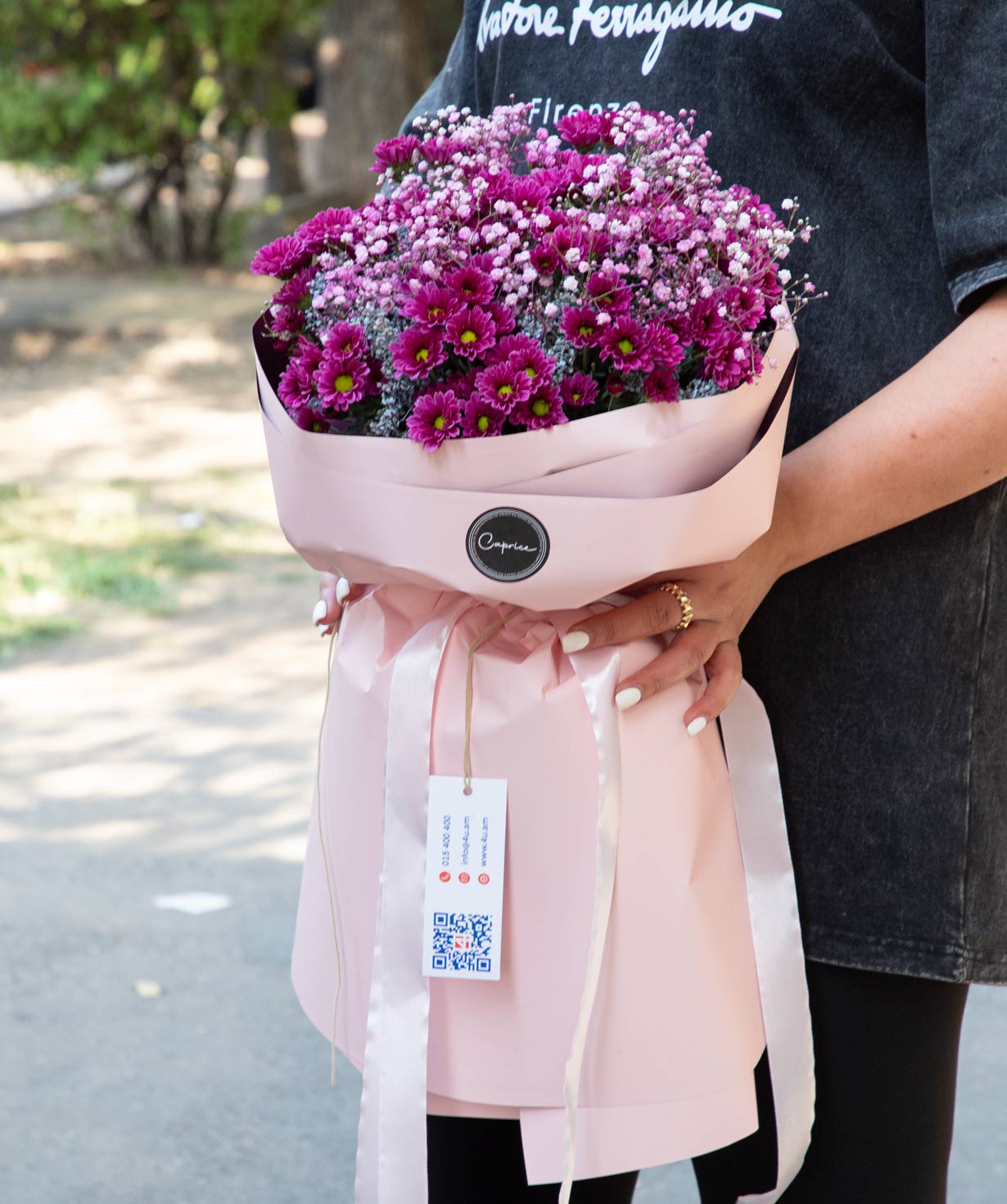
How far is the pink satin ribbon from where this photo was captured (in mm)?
1132

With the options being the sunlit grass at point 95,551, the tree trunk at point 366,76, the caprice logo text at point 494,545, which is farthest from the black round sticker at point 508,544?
the tree trunk at point 366,76

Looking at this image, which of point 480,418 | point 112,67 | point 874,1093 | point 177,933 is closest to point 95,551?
point 177,933

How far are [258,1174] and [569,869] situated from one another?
5.22 ft

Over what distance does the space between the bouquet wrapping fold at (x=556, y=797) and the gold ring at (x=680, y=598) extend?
0.03 meters

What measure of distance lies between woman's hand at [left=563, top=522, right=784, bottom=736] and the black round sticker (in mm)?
97

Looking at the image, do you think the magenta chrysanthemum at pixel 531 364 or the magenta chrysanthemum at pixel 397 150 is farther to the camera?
the magenta chrysanthemum at pixel 397 150

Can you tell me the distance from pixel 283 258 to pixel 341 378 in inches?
6.4

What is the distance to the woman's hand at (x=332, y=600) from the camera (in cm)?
131

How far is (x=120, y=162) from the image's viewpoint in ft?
30.7

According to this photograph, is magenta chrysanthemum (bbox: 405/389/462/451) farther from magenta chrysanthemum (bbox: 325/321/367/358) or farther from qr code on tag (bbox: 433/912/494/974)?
qr code on tag (bbox: 433/912/494/974)

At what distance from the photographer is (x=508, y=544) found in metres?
1.06

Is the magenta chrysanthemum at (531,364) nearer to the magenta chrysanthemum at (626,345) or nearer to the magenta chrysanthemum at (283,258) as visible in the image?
the magenta chrysanthemum at (626,345)

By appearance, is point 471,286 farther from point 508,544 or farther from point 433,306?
point 508,544

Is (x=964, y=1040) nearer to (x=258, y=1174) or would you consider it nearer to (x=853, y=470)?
(x=258, y=1174)
